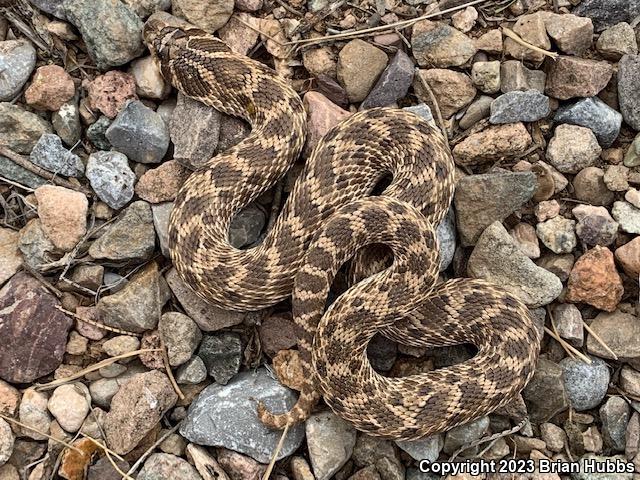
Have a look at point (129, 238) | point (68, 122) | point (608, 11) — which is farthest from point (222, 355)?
point (608, 11)

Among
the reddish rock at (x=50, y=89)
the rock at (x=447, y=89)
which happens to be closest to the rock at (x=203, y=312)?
the reddish rock at (x=50, y=89)

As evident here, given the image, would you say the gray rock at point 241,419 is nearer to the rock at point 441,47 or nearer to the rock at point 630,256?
the rock at point 630,256

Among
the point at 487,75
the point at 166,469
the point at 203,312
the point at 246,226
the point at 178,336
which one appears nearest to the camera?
the point at 166,469

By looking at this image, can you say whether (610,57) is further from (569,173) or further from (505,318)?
(505,318)

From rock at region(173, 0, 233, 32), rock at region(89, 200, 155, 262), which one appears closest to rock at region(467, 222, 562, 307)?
rock at region(89, 200, 155, 262)

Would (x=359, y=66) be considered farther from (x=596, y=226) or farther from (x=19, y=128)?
(x=19, y=128)

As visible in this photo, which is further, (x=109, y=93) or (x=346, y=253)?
(x=109, y=93)
